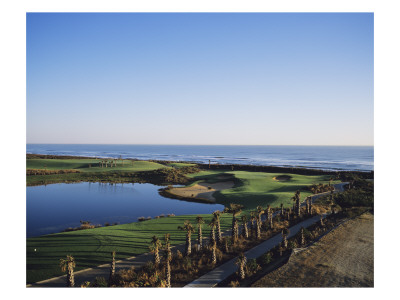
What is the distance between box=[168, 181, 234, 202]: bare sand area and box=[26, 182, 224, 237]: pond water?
3263 mm

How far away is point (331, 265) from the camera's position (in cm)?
1198

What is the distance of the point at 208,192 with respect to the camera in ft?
128

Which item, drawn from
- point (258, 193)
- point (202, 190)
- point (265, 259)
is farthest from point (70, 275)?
point (202, 190)

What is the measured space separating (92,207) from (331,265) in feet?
76.4

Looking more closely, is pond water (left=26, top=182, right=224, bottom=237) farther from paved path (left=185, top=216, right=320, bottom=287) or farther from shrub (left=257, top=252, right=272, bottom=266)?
shrub (left=257, top=252, right=272, bottom=266)

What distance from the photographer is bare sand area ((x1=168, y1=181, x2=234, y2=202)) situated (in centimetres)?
3640

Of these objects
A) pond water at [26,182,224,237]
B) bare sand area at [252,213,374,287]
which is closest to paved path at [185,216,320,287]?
bare sand area at [252,213,374,287]

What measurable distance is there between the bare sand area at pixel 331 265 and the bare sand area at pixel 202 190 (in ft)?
65.1

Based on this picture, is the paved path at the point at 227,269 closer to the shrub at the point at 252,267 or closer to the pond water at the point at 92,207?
the shrub at the point at 252,267

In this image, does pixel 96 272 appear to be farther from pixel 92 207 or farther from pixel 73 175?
pixel 73 175

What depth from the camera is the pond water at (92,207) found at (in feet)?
69.5
